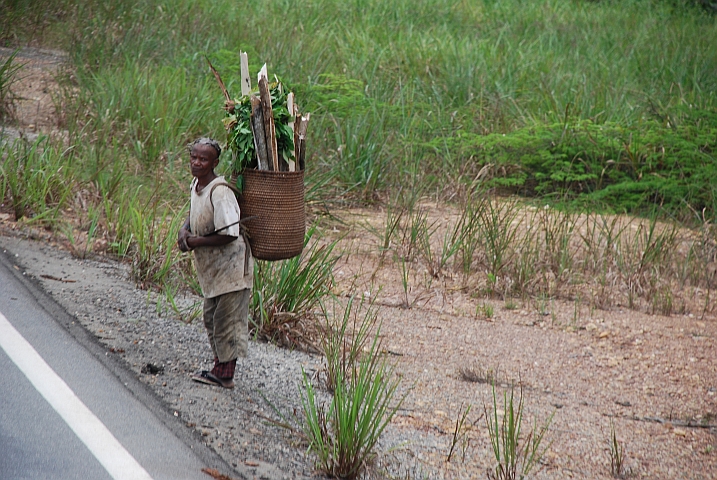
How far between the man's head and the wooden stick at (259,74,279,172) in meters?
0.25

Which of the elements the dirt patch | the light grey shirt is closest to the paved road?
the light grey shirt

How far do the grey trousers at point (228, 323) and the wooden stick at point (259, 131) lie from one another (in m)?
0.67

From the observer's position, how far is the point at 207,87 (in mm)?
10617

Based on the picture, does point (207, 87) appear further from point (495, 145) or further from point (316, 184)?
point (495, 145)

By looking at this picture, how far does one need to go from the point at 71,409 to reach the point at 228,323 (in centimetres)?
83

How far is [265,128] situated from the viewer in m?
4.04

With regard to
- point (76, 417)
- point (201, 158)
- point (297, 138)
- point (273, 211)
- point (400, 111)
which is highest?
point (400, 111)

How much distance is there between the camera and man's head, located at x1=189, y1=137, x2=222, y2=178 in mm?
4094

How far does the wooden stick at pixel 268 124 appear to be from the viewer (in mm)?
3986

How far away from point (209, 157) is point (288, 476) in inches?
62.4

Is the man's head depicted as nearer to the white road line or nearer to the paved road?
the paved road

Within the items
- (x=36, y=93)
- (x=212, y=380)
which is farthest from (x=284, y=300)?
(x=36, y=93)

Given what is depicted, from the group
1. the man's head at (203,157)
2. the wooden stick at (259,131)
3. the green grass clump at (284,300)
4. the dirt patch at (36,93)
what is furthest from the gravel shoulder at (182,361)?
the dirt patch at (36,93)

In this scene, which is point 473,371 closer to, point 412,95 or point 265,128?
point 265,128
